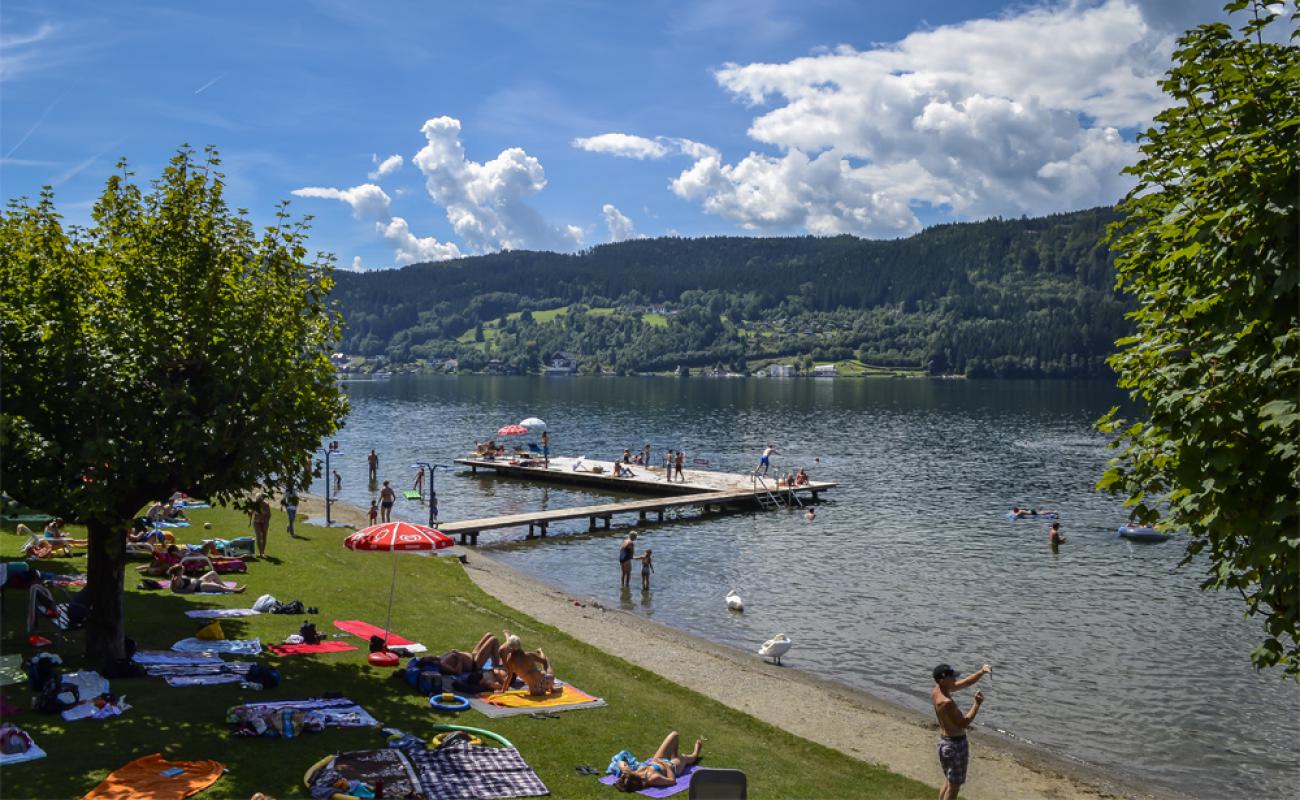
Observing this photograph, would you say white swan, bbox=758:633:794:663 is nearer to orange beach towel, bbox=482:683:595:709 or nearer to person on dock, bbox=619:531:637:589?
orange beach towel, bbox=482:683:595:709

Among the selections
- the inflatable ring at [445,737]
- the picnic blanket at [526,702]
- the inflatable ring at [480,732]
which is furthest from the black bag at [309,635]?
the inflatable ring at [445,737]

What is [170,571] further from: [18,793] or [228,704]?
[18,793]

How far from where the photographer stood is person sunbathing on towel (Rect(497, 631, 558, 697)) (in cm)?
1803

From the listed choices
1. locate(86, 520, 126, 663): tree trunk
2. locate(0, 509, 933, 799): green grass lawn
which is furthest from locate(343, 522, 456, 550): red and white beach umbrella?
locate(86, 520, 126, 663): tree trunk

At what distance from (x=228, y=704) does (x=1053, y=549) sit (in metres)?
40.4

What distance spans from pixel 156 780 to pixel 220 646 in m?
7.15

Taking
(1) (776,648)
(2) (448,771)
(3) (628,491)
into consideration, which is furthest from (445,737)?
(3) (628,491)

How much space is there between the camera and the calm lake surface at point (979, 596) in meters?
23.5

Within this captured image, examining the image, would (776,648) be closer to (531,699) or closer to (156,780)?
(531,699)

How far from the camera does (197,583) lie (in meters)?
24.1

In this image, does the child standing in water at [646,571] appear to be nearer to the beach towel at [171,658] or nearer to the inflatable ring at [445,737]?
the beach towel at [171,658]

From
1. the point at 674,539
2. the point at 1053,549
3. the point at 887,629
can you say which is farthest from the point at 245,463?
the point at 1053,549

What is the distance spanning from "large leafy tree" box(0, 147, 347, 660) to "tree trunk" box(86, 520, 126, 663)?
1.0 inches

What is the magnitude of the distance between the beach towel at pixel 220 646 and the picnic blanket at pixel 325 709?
3.61m
